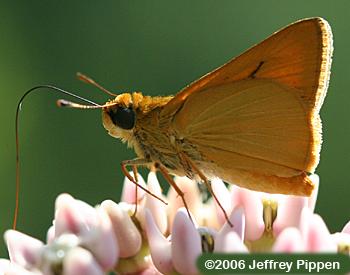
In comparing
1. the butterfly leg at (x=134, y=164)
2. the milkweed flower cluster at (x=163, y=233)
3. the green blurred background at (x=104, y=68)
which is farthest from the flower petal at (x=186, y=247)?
the green blurred background at (x=104, y=68)

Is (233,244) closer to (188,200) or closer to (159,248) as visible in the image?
(159,248)

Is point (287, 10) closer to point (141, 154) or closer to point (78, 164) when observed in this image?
point (78, 164)

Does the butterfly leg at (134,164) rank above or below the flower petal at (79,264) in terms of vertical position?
above

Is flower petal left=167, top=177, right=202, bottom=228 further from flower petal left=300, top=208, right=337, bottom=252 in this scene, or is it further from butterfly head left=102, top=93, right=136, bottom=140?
flower petal left=300, top=208, right=337, bottom=252

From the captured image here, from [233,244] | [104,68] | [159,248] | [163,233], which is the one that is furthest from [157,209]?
[104,68]

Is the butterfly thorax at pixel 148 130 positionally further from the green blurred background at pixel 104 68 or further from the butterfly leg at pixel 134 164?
the green blurred background at pixel 104 68

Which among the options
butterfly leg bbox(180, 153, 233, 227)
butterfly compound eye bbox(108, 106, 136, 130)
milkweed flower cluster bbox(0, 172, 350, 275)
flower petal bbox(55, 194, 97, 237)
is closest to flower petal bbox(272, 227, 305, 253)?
milkweed flower cluster bbox(0, 172, 350, 275)
